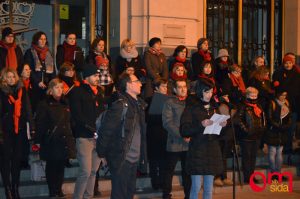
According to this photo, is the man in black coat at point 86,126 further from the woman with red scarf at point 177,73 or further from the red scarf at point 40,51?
the woman with red scarf at point 177,73

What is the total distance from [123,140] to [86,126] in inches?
60.3

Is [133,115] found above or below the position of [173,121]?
above

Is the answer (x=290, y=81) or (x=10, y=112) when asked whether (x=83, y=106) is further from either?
(x=290, y=81)

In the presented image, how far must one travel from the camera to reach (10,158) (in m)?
10.6

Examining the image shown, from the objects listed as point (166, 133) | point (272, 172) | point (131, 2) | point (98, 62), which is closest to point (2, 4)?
point (131, 2)

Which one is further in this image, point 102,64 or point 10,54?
point 10,54

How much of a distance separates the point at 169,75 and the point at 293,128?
3456 millimetres

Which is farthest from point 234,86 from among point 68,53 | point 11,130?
point 11,130

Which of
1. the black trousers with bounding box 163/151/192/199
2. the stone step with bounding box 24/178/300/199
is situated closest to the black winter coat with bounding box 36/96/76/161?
the stone step with bounding box 24/178/300/199

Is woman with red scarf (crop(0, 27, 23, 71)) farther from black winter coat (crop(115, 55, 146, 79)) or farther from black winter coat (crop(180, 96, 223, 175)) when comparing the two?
black winter coat (crop(180, 96, 223, 175))

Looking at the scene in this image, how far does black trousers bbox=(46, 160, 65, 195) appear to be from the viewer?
10828mm

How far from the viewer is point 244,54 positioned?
18047 mm

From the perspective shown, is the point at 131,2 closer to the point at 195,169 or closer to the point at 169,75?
the point at 169,75

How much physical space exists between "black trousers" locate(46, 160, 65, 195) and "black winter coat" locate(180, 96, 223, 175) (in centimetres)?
224
